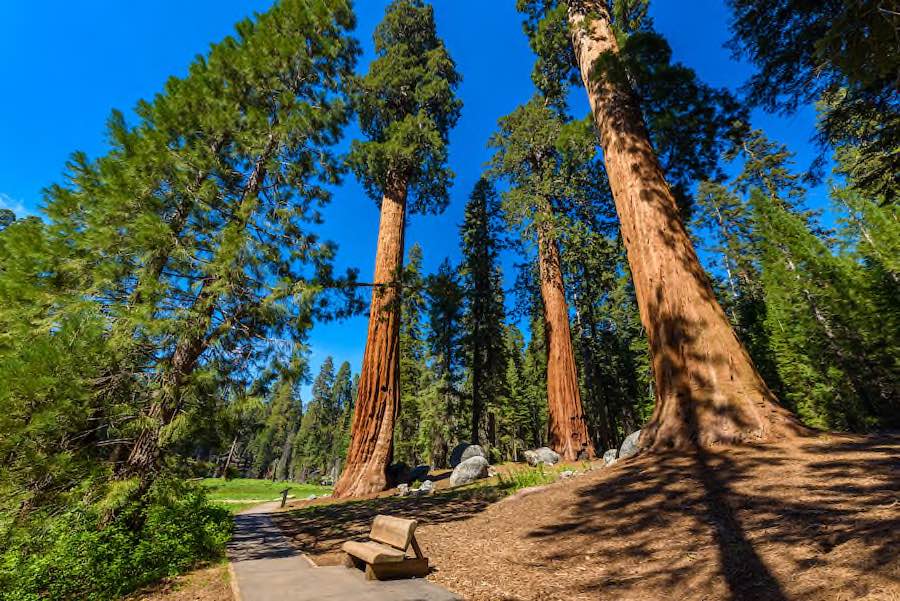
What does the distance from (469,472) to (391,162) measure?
10.4m

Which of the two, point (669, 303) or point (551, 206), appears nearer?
point (669, 303)

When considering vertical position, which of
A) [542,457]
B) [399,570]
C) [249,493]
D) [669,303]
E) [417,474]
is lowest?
[249,493]

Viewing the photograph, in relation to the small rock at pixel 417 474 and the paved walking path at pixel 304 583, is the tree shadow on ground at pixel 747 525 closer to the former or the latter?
the paved walking path at pixel 304 583

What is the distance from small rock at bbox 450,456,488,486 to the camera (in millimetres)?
11109

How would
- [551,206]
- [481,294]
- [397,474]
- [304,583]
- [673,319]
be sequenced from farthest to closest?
[481,294] → [551,206] → [397,474] → [673,319] → [304,583]

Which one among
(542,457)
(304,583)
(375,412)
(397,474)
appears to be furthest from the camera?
(542,457)

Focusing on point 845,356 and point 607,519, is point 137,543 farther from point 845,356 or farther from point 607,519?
point 845,356

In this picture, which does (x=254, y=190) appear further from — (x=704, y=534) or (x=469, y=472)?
(x=469, y=472)

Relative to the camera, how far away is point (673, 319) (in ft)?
18.7

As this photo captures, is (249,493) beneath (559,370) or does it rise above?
beneath

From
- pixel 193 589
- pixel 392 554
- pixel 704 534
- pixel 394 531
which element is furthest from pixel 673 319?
pixel 193 589

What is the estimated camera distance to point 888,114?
6785 mm

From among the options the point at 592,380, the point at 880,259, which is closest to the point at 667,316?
the point at 592,380

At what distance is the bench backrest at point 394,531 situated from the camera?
396 cm
